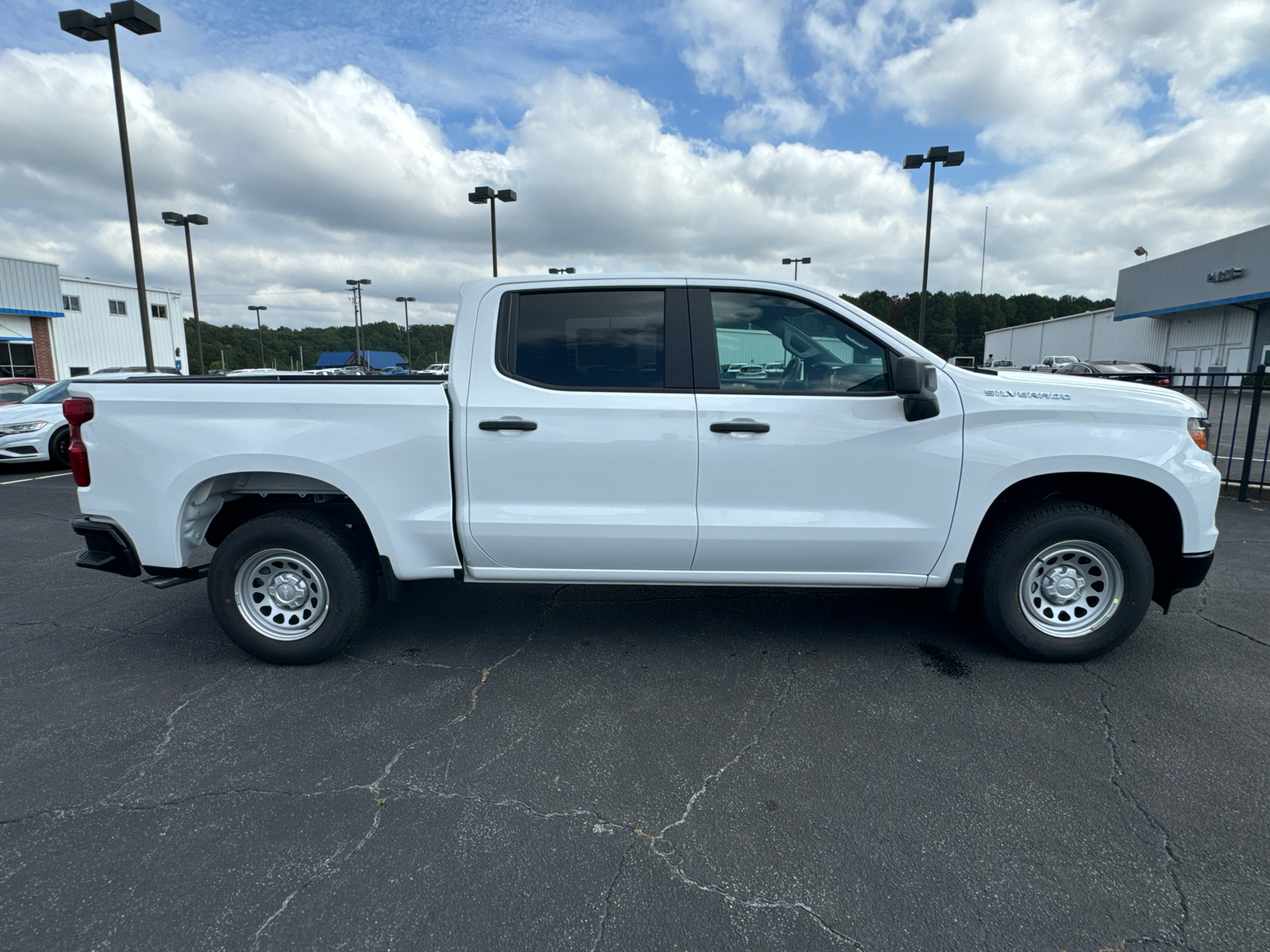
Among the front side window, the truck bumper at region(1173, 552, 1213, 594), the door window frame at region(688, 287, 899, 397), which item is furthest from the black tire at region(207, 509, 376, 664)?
the truck bumper at region(1173, 552, 1213, 594)

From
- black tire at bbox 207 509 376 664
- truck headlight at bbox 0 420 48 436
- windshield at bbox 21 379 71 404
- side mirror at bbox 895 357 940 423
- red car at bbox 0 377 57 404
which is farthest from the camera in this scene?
red car at bbox 0 377 57 404

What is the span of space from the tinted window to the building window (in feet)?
138

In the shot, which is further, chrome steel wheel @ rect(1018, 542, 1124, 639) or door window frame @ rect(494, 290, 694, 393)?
chrome steel wheel @ rect(1018, 542, 1124, 639)

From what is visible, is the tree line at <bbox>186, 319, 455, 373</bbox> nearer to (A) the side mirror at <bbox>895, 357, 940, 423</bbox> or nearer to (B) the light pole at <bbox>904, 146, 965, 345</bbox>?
(B) the light pole at <bbox>904, 146, 965, 345</bbox>

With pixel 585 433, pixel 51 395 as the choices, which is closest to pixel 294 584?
pixel 585 433

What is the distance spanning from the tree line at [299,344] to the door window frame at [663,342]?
91559mm

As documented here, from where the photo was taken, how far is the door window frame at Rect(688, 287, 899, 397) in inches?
136

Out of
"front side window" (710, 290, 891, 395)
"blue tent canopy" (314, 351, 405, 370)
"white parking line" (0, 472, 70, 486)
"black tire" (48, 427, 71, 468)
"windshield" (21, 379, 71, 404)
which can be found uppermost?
"blue tent canopy" (314, 351, 405, 370)

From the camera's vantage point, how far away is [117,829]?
8.06 feet

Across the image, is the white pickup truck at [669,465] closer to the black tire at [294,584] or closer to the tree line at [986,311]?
the black tire at [294,584]

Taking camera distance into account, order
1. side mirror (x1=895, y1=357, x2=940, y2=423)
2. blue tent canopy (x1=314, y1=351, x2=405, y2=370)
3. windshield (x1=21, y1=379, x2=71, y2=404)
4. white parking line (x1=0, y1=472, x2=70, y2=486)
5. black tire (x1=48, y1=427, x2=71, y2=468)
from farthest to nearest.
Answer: blue tent canopy (x1=314, y1=351, x2=405, y2=370) < windshield (x1=21, y1=379, x2=71, y2=404) < black tire (x1=48, y1=427, x2=71, y2=468) < white parking line (x1=0, y1=472, x2=70, y2=486) < side mirror (x1=895, y1=357, x2=940, y2=423)

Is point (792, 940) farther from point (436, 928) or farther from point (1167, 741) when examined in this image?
point (1167, 741)

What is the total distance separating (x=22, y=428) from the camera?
35.4ft

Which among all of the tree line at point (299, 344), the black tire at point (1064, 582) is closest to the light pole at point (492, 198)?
the black tire at point (1064, 582)
